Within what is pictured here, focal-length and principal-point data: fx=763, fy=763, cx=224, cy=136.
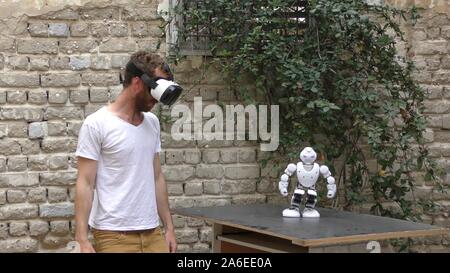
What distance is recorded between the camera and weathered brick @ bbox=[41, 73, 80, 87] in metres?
6.17

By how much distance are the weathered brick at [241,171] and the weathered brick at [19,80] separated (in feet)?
5.85

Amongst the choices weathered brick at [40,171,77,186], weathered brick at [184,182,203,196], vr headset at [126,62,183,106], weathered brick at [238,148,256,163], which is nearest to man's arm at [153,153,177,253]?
vr headset at [126,62,183,106]

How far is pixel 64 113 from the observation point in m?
6.20

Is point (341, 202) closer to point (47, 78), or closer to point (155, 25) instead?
point (155, 25)

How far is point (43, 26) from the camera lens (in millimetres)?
6148

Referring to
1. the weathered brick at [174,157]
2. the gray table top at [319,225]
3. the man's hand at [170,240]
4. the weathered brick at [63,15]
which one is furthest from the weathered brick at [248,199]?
the man's hand at [170,240]

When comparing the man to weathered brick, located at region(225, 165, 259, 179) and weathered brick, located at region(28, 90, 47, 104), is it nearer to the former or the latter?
weathered brick, located at region(28, 90, 47, 104)

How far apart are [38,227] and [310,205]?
2.45 meters

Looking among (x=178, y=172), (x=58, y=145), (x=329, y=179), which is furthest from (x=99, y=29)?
(x=329, y=179)

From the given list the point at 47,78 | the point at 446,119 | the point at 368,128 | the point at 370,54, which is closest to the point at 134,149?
the point at 47,78

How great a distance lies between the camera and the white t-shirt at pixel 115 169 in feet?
13.4

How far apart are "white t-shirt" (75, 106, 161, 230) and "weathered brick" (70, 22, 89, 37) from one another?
2.20 metres

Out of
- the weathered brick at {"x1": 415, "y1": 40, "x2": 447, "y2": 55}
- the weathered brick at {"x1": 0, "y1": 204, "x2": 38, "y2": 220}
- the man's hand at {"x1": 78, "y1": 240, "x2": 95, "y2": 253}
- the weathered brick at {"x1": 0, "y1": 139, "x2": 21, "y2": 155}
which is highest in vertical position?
the weathered brick at {"x1": 415, "y1": 40, "x2": 447, "y2": 55}

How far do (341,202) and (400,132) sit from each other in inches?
32.3
